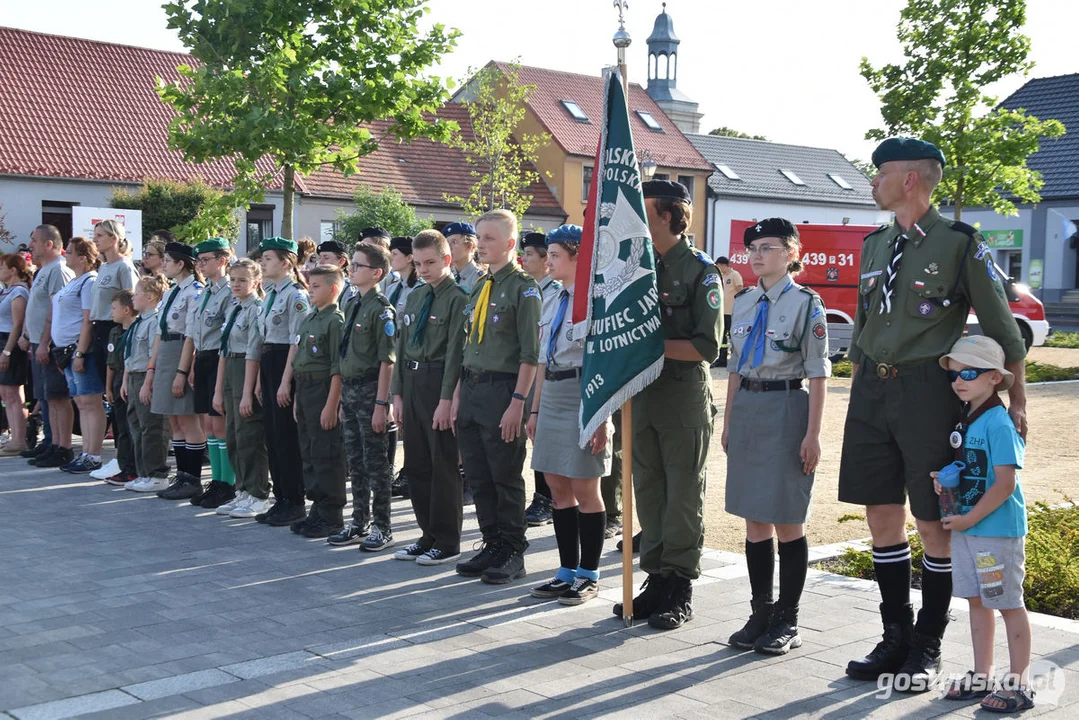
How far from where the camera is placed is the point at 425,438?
789 centimetres

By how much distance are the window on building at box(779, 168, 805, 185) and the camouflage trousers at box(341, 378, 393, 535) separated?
52414 millimetres

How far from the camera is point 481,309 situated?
7.39 metres

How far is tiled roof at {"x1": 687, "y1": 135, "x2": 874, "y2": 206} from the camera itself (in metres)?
54.9

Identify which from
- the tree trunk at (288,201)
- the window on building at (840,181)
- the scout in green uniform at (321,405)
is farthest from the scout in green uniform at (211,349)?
the window on building at (840,181)

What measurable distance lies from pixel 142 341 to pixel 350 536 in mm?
3535

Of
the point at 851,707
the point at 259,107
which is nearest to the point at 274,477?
the point at 851,707

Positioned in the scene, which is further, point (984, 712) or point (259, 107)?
point (259, 107)

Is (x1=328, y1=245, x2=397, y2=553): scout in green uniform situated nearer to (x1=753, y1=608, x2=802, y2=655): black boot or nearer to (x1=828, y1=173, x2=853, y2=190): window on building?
(x1=753, y1=608, x2=802, y2=655): black boot

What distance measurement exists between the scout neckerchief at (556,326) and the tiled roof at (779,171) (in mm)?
47093

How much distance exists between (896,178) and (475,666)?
9.66 feet

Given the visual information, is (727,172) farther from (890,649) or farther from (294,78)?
(890,649)

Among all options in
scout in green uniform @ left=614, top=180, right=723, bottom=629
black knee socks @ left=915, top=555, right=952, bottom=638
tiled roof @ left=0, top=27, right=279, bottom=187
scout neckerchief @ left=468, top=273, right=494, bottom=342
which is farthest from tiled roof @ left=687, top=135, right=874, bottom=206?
black knee socks @ left=915, top=555, right=952, bottom=638

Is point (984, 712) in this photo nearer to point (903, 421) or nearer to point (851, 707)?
point (851, 707)

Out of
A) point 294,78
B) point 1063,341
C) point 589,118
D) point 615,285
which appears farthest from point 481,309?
point 589,118
